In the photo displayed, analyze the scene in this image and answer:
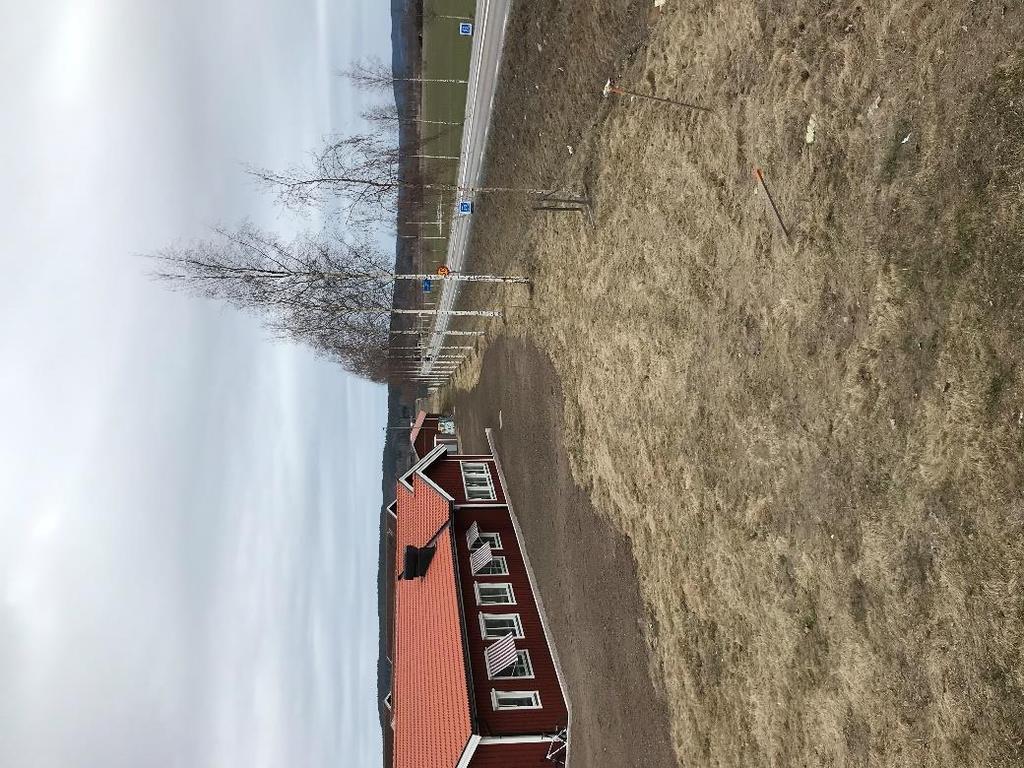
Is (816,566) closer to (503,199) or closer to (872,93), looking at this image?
(872,93)

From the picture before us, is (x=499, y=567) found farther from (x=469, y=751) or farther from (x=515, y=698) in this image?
(x=469, y=751)

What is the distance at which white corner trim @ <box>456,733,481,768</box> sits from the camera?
18719mm

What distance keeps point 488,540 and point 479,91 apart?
59.1 feet

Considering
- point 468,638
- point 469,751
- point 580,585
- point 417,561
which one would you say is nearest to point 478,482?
point 417,561

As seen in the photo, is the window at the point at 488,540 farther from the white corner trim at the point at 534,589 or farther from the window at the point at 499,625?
the window at the point at 499,625

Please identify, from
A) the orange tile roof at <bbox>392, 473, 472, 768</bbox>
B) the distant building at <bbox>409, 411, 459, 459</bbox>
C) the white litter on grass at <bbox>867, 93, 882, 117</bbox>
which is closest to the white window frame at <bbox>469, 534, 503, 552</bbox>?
the orange tile roof at <bbox>392, 473, 472, 768</bbox>

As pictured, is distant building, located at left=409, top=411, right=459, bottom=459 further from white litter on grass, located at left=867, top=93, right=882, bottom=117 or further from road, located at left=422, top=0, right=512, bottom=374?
white litter on grass, located at left=867, top=93, right=882, bottom=117

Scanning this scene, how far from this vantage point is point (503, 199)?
25.0m

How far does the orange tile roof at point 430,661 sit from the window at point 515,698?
109 cm

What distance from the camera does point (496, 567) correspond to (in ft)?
84.1

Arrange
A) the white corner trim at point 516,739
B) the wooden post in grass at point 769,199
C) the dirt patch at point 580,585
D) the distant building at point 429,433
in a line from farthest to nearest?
the distant building at point 429,433
the white corner trim at point 516,739
the dirt patch at point 580,585
the wooden post in grass at point 769,199

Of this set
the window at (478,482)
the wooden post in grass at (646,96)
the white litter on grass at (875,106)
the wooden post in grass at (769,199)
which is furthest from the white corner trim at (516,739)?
the white litter on grass at (875,106)

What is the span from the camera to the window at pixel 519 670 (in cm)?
2122

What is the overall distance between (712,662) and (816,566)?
11.7 ft
